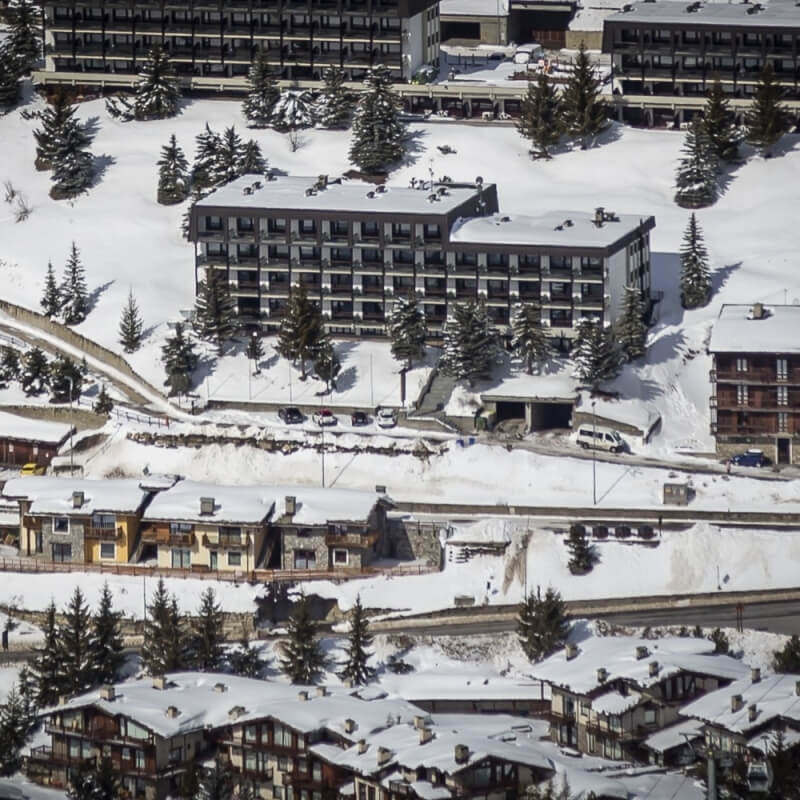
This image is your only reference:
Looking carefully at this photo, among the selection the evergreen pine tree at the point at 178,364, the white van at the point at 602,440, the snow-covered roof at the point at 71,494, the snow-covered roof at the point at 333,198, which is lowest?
the snow-covered roof at the point at 71,494

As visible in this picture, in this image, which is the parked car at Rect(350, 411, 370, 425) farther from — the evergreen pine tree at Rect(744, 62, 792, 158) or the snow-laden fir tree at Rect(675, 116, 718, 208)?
the evergreen pine tree at Rect(744, 62, 792, 158)

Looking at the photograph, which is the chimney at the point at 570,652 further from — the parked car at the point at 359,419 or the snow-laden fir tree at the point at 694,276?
the snow-laden fir tree at the point at 694,276

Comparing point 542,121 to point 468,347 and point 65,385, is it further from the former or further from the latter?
point 65,385

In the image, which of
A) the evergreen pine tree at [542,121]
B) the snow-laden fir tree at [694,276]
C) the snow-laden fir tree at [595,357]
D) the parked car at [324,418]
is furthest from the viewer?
the evergreen pine tree at [542,121]

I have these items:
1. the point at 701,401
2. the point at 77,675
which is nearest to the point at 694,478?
the point at 701,401

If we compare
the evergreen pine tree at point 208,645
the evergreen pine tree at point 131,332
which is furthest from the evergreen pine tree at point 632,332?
the evergreen pine tree at point 208,645

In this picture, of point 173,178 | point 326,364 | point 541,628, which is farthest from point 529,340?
point 173,178

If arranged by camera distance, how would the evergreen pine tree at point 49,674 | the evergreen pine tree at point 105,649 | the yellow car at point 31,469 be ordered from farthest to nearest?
the yellow car at point 31,469
the evergreen pine tree at point 105,649
the evergreen pine tree at point 49,674
